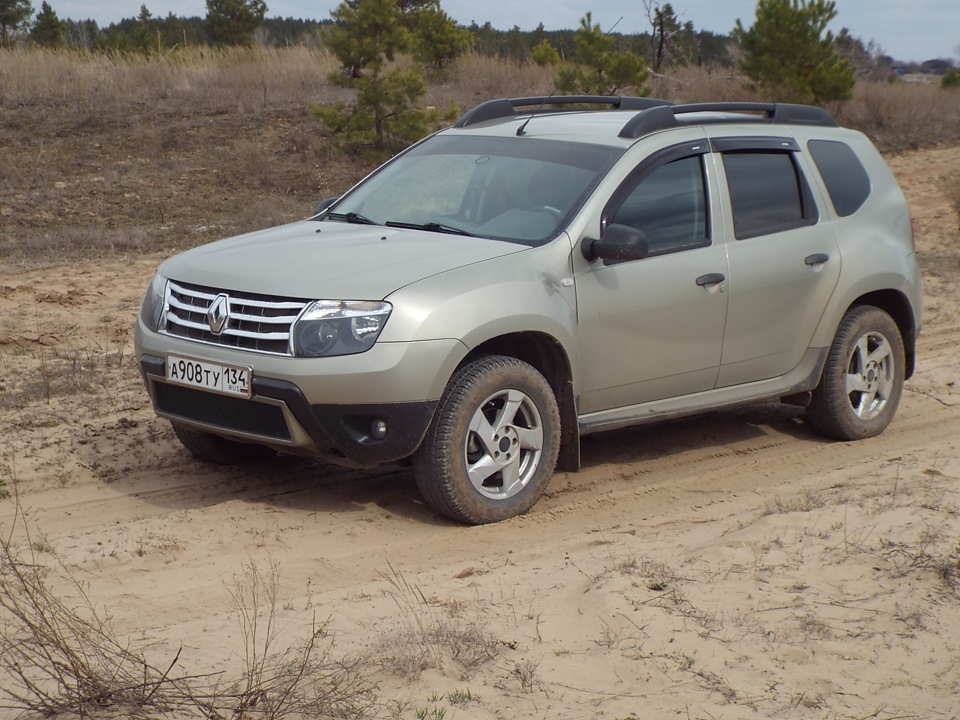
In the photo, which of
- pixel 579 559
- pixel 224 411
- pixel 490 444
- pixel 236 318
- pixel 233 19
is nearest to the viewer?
pixel 579 559

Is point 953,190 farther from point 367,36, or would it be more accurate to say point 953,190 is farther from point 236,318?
point 236,318

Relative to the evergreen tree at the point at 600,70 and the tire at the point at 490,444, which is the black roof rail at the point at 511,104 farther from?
the evergreen tree at the point at 600,70

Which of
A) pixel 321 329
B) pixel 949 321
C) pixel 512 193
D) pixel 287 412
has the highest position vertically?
pixel 512 193

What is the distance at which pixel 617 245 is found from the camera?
5.48 metres

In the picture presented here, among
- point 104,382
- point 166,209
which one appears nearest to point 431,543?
point 104,382

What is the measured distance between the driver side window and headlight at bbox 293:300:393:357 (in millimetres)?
1422

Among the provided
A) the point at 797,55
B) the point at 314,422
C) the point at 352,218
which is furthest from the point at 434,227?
the point at 797,55

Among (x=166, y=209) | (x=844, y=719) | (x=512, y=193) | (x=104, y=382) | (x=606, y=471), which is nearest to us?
(x=844, y=719)

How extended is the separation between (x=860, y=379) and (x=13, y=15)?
35.8 metres

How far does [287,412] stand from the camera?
16.5 ft

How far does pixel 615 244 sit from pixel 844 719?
8.34 ft

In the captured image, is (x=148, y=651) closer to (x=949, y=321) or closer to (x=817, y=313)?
(x=817, y=313)

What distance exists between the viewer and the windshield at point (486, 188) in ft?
18.9

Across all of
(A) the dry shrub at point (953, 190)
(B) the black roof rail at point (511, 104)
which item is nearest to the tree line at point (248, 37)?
(A) the dry shrub at point (953, 190)
